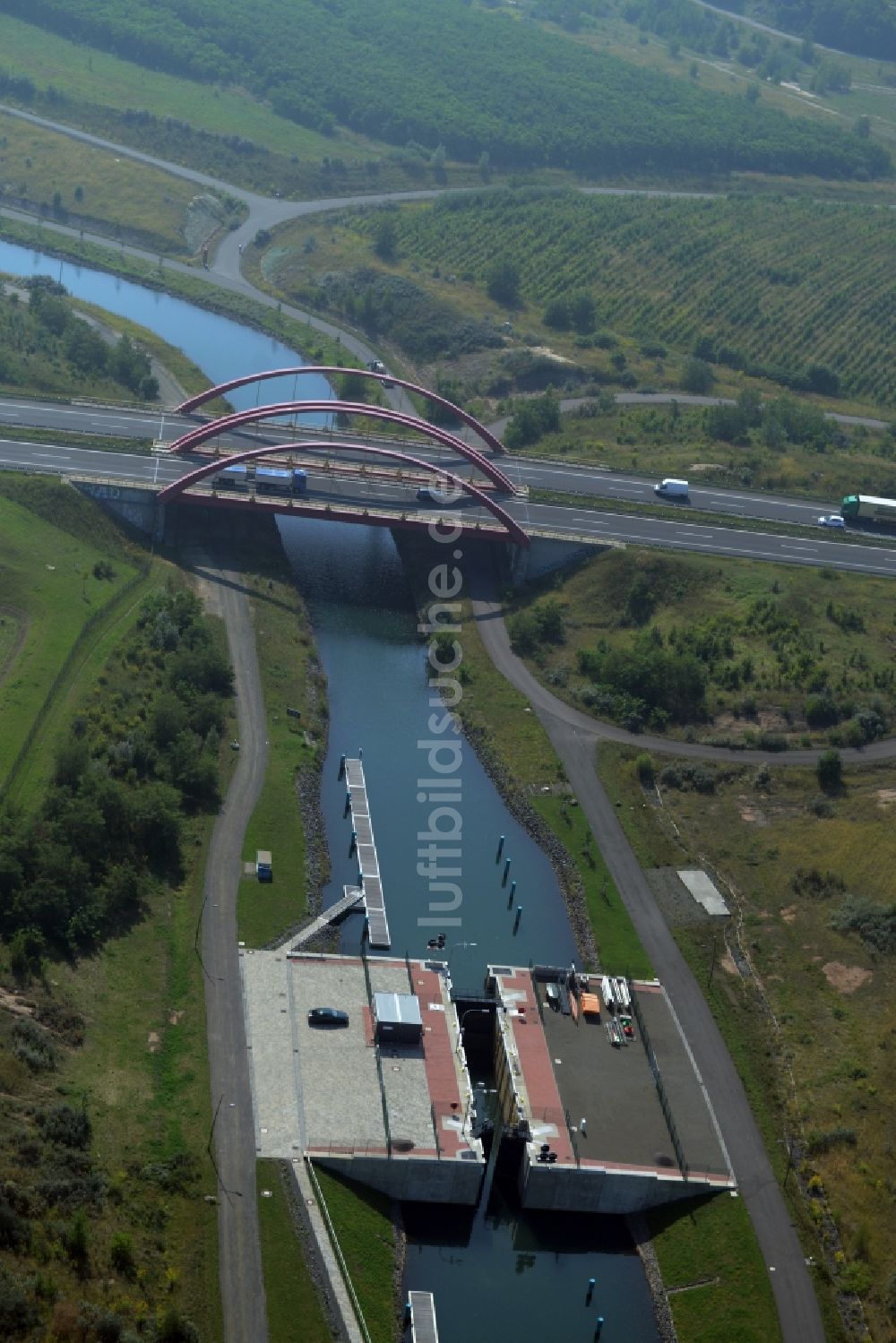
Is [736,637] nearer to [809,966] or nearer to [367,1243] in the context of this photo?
[809,966]

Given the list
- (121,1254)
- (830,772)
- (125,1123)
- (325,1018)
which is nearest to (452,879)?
(325,1018)

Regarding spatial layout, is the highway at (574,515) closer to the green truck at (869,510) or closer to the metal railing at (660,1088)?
the green truck at (869,510)

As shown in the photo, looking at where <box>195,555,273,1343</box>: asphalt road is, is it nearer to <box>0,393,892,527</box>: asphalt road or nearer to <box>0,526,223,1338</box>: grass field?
<box>0,526,223,1338</box>: grass field

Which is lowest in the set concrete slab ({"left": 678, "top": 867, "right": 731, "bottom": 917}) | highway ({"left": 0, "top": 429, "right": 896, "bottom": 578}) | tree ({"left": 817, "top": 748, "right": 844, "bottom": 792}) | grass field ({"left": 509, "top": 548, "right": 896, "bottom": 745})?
concrete slab ({"left": 678, "top": 867, "right": 731, "bottom": 917})

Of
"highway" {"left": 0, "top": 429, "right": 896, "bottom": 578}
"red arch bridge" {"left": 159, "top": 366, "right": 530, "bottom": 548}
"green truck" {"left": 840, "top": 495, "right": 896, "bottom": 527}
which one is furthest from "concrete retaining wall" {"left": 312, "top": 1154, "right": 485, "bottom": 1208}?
"green truck" {"left": 840, "top": 495, "right": 896, "bottom": 527}

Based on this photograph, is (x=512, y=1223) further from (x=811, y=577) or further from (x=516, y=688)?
(x=811, y=577)

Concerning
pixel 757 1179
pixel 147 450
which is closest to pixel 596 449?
pixel 147 450

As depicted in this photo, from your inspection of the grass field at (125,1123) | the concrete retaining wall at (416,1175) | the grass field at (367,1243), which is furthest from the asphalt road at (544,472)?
the grass field at (367,1243)
